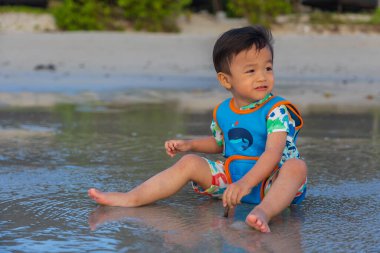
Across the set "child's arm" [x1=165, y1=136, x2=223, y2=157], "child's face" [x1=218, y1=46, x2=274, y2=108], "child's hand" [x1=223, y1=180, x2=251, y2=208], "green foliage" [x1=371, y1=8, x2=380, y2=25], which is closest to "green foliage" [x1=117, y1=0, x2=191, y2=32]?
"green foliage" [x1=371, y1=8, x2=380, y2=25]

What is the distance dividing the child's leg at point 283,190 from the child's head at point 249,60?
0.34 m

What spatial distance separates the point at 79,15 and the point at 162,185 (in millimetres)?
12077

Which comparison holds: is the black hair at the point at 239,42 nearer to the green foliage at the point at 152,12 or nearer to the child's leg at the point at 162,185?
the child's leg at the point at 162,185

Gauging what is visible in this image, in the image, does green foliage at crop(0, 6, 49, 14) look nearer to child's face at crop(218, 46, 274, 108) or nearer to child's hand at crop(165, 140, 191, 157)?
child's hand at crop(165, 140, 191, 157)

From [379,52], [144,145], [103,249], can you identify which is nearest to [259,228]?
[103,249]

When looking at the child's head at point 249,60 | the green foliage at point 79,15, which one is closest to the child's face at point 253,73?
the child's head at point 249,60

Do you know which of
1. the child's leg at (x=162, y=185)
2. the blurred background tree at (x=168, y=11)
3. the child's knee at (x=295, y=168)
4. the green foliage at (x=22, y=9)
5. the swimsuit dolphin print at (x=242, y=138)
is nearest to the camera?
the child's knee at (x=295, y=168)

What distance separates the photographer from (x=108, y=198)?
311cm

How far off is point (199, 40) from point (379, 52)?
2.94m

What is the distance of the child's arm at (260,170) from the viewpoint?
9.30 feet

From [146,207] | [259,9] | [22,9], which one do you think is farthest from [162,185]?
[22,9]

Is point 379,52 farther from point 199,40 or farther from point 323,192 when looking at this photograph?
point 323,192

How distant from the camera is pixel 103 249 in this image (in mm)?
2463

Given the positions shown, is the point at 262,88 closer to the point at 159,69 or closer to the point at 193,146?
the point at 193,146
